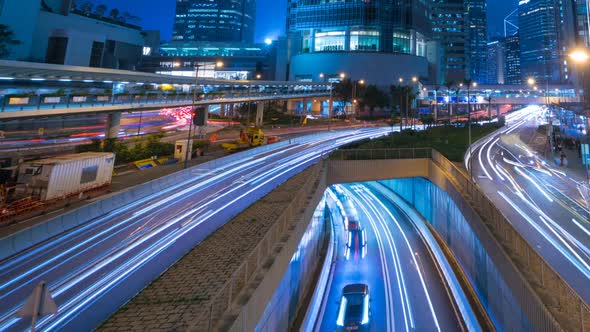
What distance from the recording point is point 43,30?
71688 millimetres

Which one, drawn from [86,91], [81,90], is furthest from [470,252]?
[86,91]

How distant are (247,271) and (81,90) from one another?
80.5 ft

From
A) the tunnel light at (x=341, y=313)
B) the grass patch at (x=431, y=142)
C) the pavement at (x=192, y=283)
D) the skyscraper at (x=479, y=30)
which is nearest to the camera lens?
the pavement at (x=192, y=283)

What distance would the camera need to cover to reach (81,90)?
24.7 m

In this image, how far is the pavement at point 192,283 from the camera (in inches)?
316

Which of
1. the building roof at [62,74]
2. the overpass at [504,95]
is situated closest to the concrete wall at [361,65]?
the overpass at [504,95]

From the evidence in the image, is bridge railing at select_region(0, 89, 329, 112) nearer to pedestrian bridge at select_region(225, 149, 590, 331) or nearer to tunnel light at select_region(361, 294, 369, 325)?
pedestrian bridge at select_region(225, 149, 590, 331)

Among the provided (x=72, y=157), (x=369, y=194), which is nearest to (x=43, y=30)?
(x=72, y=157)

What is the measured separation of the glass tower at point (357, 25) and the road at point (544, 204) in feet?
236

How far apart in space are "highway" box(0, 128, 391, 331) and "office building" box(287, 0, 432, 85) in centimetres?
8285

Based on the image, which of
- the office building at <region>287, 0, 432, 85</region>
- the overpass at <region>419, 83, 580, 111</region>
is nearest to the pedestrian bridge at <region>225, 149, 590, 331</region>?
the overpass at <region>419, 83, 580, 111</region>

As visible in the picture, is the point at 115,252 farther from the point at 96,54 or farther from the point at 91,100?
the point at 96,54

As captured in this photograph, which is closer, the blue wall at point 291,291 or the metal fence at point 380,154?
the blue wall at point 291,291

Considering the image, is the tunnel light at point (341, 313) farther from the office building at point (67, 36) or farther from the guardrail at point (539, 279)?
the office building at point (67, 36)
